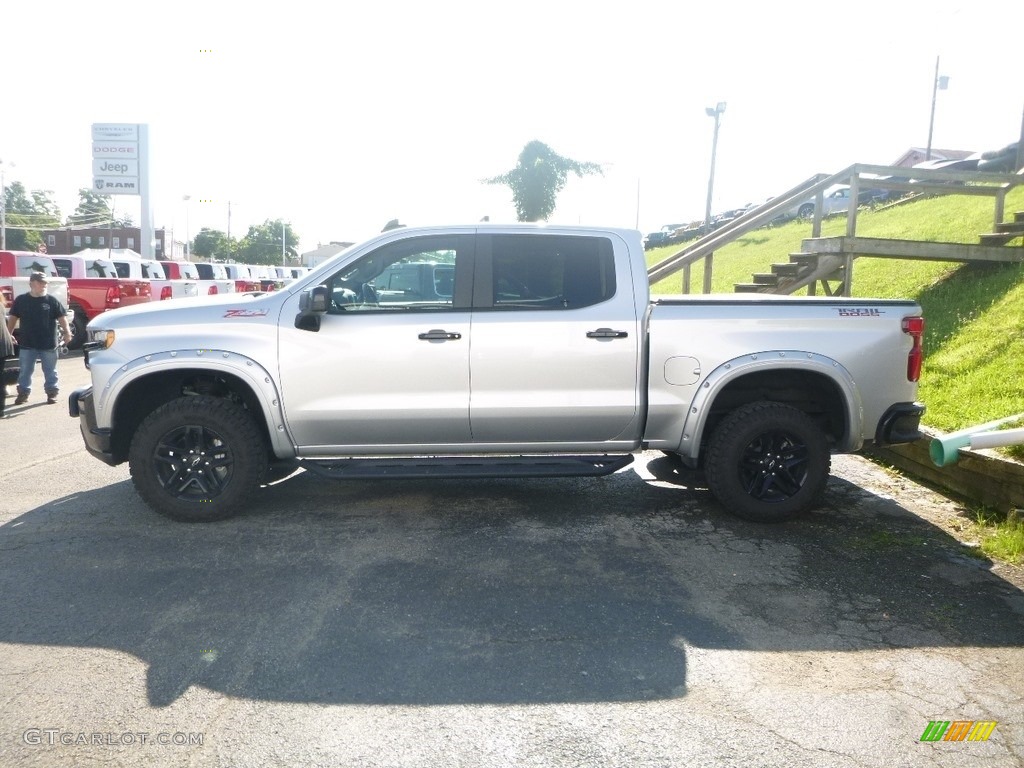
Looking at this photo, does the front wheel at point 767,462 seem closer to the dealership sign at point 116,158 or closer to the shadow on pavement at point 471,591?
the shadow on pavement at point 471,591

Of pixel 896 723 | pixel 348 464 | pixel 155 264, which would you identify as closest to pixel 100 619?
pixel 348 464

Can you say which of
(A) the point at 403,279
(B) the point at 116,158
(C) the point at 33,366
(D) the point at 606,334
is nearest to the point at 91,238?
(B) the point at 116,158

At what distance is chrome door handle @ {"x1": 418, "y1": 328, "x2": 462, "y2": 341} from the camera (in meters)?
5.12

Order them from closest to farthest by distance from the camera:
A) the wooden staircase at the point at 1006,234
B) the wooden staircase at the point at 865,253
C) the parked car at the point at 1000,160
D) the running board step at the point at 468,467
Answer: the running board step at the point at 468,467 → the wooden staircase at the point at 865,253 → the wooden staircase at the point at 1006,234 → the parked car at the point at 1000,160

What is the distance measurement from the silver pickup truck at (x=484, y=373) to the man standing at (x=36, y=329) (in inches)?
216

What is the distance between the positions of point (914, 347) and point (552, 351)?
7.88 ft

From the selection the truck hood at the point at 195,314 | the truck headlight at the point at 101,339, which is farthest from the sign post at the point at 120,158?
the truck hood at the point at 195,314

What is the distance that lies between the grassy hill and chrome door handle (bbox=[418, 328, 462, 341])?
13.6ft

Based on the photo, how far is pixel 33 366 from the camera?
33.3ft

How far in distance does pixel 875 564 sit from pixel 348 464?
10.8 feet

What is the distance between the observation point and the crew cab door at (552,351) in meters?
5.18

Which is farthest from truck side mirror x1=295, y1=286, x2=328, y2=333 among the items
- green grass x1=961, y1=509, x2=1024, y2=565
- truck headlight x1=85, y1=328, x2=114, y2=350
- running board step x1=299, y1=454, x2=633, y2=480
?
green grass x1=961, y1=509, x2=1024, y2=565

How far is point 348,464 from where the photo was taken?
5.23 metres

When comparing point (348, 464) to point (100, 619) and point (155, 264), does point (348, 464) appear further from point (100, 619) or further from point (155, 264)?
point (155, 264)
